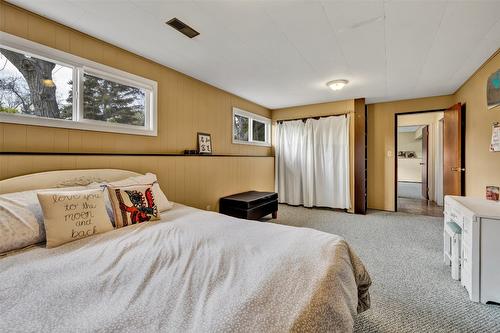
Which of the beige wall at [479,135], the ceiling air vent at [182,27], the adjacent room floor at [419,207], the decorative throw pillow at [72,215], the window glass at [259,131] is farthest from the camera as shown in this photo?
the window glass at [259,131]

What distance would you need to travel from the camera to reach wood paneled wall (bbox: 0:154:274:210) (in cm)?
180

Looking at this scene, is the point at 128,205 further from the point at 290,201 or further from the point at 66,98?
the point at 290,201

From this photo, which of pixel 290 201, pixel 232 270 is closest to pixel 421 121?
pixel 290 201

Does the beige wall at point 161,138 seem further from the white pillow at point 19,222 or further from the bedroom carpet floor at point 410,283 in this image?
the bedroom carpet floor at point 410,283

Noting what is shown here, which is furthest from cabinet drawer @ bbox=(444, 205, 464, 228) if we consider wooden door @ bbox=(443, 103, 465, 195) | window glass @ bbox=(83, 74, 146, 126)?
window glass @ bbox=(83, 74, 146, 126)

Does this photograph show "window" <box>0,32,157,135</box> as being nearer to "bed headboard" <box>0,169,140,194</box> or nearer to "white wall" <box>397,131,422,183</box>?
"bed headboard" <box>0,169,140,194</box>

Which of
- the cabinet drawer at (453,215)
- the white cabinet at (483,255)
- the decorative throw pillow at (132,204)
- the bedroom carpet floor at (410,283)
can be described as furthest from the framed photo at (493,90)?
the decorative throw pillow at (132,204)

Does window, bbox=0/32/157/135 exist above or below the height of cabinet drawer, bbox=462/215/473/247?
above

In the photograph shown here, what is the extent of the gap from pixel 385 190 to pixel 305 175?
166 cm

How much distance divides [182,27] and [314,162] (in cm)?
373

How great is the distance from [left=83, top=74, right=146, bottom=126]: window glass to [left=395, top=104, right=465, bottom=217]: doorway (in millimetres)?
4666

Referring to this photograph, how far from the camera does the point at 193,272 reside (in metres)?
1.04

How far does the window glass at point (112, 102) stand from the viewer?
227 cm

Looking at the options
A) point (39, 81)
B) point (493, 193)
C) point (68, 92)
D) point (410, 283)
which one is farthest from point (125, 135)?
point (493, 193)
